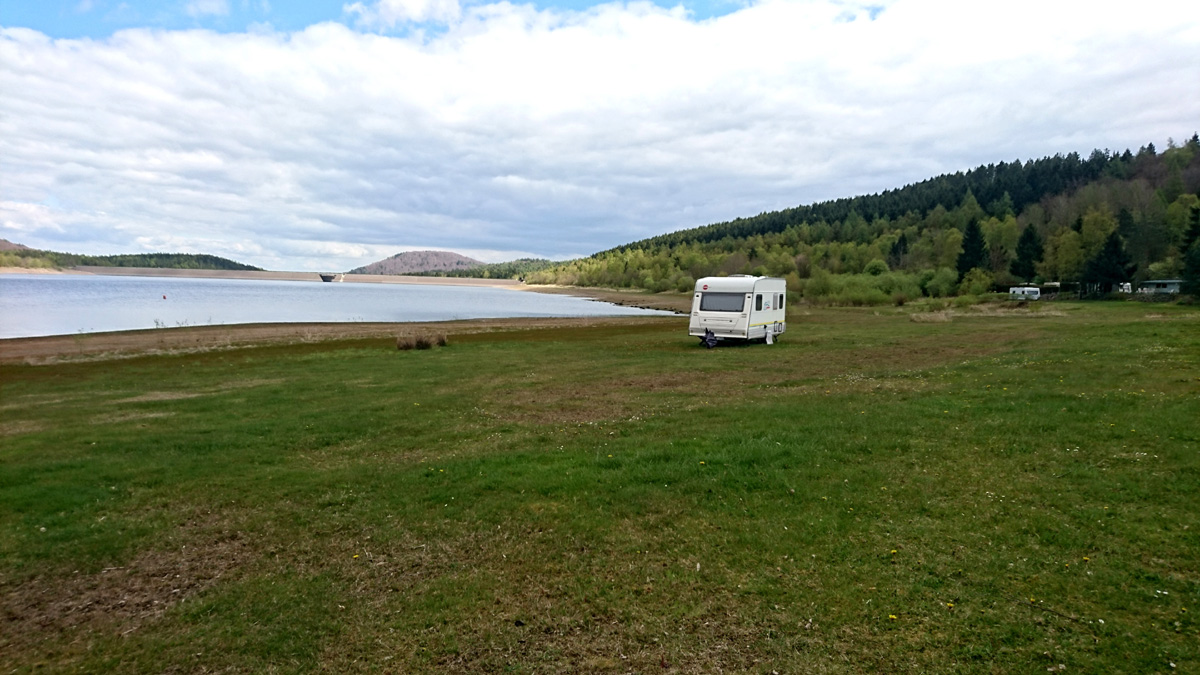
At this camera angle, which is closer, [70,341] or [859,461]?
[859,461]

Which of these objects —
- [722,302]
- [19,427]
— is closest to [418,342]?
[722,302]

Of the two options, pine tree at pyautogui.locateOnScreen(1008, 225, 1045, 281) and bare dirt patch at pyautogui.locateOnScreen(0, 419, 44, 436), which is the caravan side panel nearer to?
bare dirt patch at pyautogui.locateOnScreen(0, 419, 44, 436)

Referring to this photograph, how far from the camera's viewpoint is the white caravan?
26938 millimetres

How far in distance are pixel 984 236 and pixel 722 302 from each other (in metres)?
91.0

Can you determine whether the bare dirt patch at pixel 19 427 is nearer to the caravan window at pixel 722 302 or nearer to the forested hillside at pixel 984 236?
the caravan window at pixel 722 302

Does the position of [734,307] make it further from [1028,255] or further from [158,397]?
[1028,255]

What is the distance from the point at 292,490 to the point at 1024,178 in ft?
529

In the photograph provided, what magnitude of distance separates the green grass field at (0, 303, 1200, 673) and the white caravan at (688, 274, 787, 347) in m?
13.2

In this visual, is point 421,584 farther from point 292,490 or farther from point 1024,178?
point 1024,178

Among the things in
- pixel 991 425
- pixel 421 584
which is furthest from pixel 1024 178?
pixel 421 584

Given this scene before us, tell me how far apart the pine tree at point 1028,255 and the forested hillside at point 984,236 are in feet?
0.51

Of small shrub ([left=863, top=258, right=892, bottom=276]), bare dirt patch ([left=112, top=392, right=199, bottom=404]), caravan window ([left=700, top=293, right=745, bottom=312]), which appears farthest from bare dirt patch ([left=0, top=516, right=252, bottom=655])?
small shrub ([left=863, top=258, right=892, bottom=276])

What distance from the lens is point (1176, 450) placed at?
8.05m

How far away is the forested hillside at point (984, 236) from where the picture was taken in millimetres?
76312
